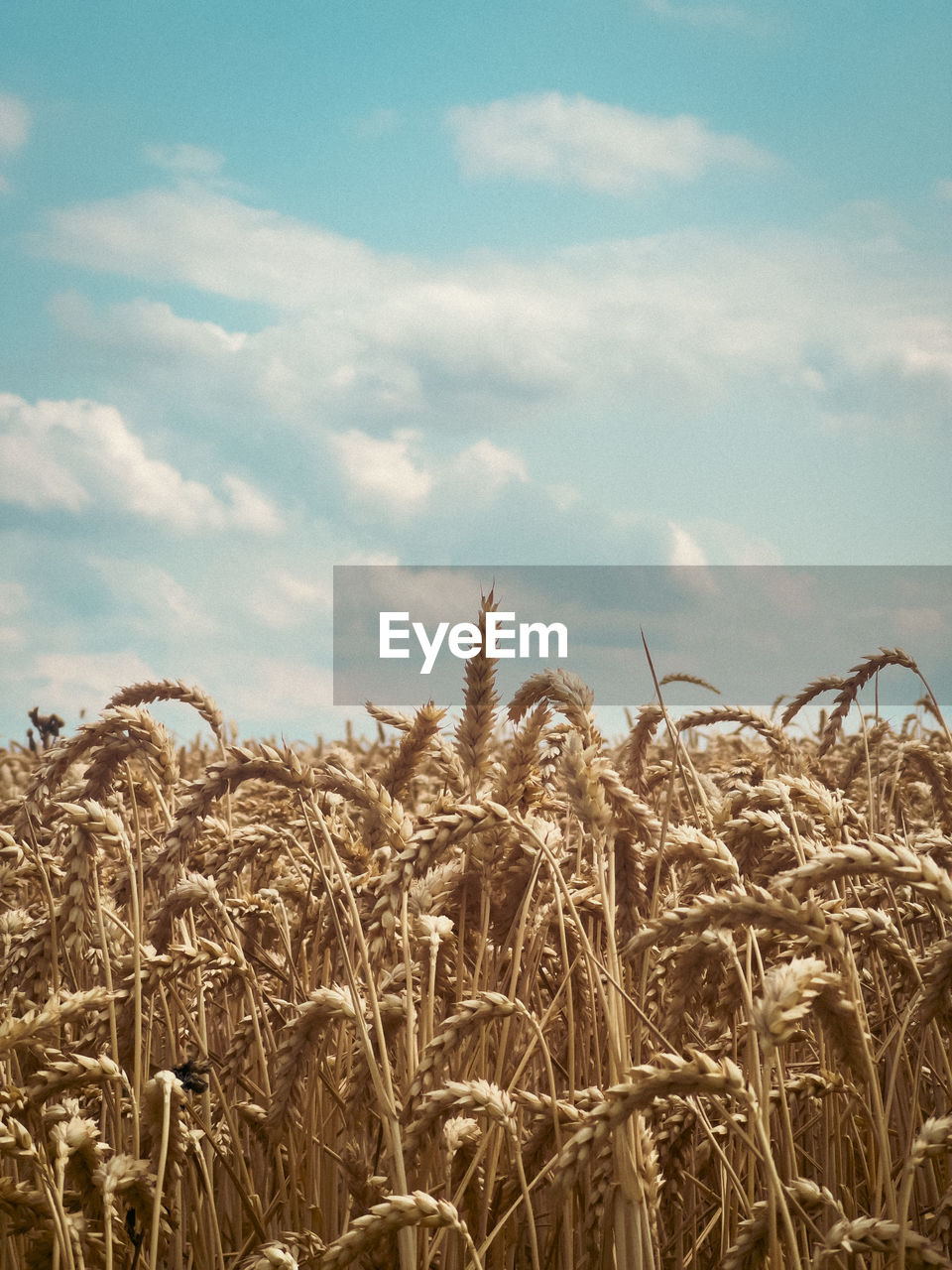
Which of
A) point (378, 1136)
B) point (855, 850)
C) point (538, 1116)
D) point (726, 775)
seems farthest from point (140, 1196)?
point (726, 775)

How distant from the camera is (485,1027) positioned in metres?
2.23

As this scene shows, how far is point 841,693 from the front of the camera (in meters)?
3.38

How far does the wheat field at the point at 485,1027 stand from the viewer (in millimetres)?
1661

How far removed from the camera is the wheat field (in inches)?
65.4

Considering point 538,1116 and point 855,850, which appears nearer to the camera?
point 855,850

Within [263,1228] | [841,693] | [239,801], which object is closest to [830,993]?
[263,1228]

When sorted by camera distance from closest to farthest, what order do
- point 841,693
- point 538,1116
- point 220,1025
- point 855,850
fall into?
point 855,850
point 538,1116
point 841,693
point 220,1025

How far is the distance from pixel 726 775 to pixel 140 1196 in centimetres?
272

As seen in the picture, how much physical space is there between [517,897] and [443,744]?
719mm

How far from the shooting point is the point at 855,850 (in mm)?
1517

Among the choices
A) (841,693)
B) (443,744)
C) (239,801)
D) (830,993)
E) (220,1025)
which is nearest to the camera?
(830,993)

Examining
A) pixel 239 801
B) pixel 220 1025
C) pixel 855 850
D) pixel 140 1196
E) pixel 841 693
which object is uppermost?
pixel 841 693

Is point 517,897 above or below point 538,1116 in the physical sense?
above

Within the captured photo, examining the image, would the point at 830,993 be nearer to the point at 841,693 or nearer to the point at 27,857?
the point at 841,693
